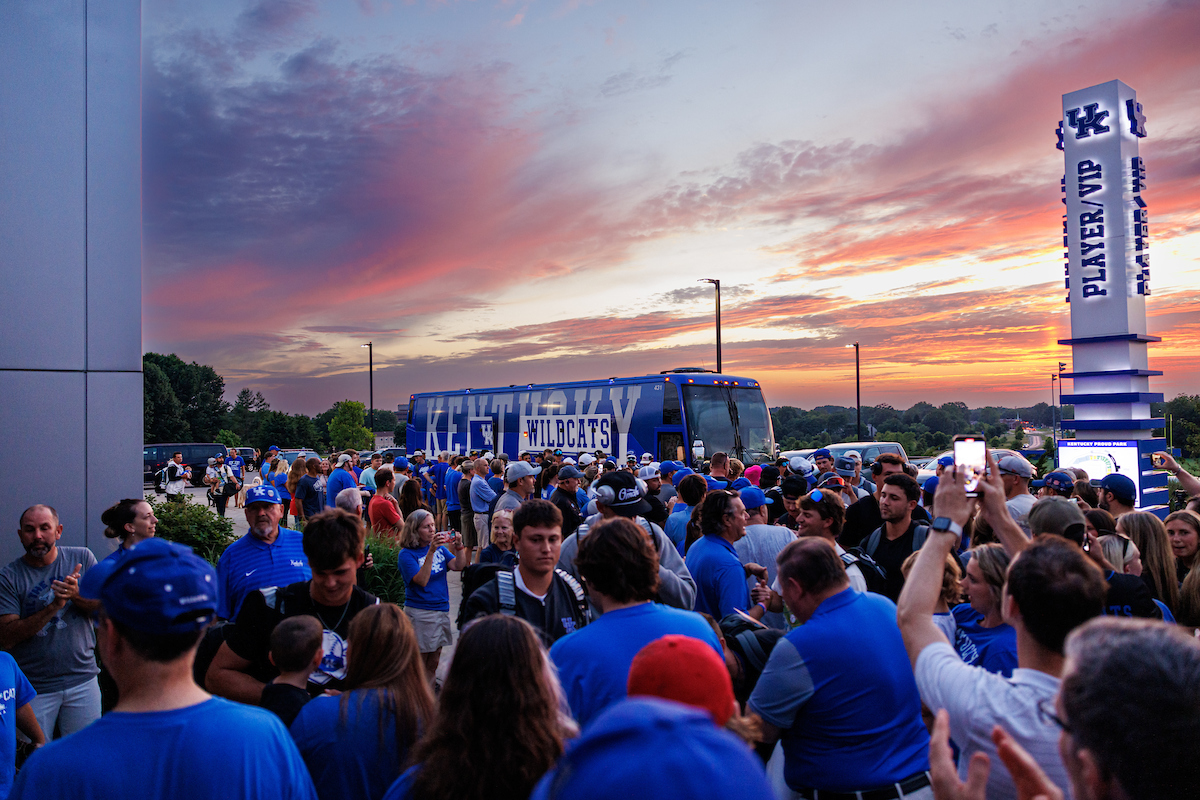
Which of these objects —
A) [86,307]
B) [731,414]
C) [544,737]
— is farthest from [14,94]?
[731,414]

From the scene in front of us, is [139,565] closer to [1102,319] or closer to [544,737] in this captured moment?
[544,737]

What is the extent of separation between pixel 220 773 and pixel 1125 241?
22.3 meters

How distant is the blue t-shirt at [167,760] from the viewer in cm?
177

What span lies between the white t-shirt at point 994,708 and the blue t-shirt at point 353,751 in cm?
171

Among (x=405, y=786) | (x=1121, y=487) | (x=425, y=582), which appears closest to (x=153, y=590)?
(x=405, y=786)

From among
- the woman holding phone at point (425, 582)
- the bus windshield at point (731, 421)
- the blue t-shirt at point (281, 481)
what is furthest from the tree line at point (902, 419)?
the woman holding phone at point (425, 582)

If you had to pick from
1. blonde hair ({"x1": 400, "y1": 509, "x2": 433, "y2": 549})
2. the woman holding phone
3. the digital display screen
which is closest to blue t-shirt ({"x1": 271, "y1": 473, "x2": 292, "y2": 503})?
blonde hair ({"x1": 400, "y1": 509, "x2": 433, "y2": 549})

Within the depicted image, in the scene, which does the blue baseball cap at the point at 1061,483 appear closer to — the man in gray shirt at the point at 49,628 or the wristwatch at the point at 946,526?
the wristwatch at the point at 946,526

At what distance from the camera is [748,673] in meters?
3.44

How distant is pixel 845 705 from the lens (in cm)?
275

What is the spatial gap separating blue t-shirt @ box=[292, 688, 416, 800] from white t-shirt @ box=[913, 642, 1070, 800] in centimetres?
171

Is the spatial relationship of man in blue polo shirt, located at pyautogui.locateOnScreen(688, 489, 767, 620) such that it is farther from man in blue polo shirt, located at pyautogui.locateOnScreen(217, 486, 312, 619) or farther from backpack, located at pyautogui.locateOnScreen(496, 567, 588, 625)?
man in blue polo shirt, located at pyautogui.locateOnScreen(217, 486, 312, 619)

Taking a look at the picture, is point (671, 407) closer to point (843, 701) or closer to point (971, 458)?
point (971, 458)

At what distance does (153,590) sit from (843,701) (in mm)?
2385
